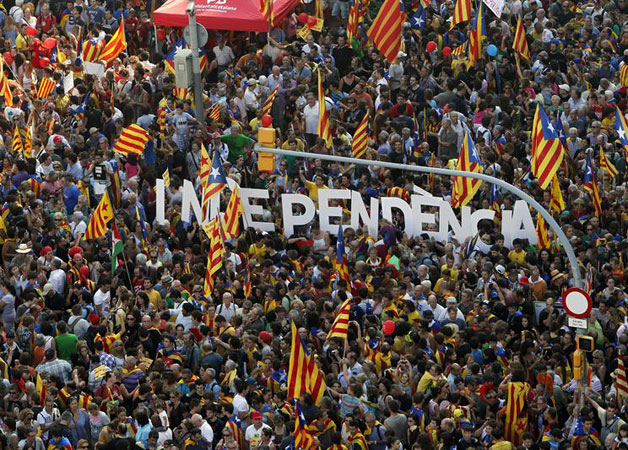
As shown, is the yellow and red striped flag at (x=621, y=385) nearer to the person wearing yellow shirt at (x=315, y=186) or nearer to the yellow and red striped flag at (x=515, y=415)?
the yellow and red striped flag at (x=515, y=415)

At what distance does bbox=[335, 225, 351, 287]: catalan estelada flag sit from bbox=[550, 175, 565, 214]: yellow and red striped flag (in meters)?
3.62

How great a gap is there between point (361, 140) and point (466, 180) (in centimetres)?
253

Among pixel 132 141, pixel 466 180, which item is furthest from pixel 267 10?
pixel 466 180

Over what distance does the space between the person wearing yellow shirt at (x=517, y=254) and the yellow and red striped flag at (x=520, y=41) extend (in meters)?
7.04

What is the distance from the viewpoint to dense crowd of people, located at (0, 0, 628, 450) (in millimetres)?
24422

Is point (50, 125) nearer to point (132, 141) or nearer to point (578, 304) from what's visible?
point (132, 141)

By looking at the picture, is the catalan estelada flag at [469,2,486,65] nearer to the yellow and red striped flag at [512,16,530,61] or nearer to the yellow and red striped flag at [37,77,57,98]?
the yellow and red striped flag at [512,16,530,61]

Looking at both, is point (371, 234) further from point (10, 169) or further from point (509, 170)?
point (10, 169)

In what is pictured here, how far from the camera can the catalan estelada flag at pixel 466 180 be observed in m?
30.3

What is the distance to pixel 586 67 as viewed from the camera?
3566cm

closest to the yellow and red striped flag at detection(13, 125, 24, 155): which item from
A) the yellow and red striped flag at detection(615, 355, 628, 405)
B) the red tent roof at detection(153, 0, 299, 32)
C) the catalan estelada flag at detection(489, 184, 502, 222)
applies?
the red tent roof at detection(153, 0, 299, 32)

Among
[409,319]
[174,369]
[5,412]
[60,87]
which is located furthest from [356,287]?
[60,87]

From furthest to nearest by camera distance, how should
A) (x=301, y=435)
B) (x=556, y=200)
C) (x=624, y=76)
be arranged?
(x=624, y=76) → (x=556, y=200) → (x=301, y=435)

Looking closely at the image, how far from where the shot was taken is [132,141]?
3131 centimetres
